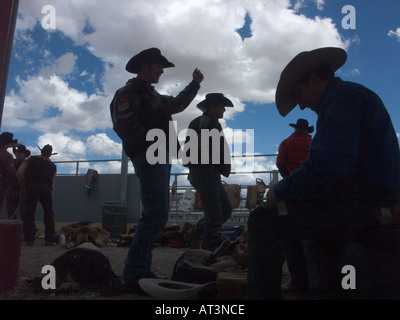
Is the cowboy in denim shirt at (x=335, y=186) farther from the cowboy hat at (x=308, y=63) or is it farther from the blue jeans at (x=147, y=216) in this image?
the blue jeans at (x=147, y=216)

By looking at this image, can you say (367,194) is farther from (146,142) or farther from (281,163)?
(281,163)

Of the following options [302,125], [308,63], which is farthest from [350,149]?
[302,125]

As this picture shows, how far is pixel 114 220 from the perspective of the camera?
8.44m

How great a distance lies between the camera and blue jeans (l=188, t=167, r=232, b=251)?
12.8 feet

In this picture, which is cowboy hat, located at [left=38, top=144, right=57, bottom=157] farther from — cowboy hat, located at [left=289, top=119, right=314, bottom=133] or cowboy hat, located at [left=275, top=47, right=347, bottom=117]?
cowboy hat, located at [left=275, top=47, right=347, bottom=117]

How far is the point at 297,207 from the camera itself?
1682 mm

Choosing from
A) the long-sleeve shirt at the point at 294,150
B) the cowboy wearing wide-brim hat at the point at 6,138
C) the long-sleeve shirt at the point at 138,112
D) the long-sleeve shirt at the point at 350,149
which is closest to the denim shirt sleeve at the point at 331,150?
the long-sleeve shirt at the point at 350,149

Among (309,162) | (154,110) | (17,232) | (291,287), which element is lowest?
(291,287)

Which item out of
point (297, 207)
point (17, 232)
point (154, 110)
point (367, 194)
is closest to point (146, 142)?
point (154, 110)


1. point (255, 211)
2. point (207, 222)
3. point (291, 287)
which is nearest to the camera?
point (255, 211)

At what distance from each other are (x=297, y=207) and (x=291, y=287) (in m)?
1.33

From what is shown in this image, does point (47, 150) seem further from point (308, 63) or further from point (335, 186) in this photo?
point (335, 186)

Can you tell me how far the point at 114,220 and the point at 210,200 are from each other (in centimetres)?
510
